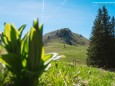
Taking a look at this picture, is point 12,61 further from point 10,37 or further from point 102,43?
point 102,43

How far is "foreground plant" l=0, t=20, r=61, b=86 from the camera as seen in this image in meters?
2.74

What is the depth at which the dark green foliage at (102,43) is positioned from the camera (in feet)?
224

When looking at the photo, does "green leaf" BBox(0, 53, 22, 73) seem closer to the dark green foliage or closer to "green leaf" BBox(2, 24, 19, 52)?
"green leaf" BBox(2, 24, 19, 52)

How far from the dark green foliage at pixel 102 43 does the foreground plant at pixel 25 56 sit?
62319 millimetres

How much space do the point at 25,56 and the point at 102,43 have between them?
70.4 m

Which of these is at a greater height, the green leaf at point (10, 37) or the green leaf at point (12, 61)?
the green leaf at point (10, 37)

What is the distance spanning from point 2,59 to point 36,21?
49 centimetres

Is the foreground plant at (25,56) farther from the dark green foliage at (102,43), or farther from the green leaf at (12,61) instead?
the dark green foliage at (102,43)

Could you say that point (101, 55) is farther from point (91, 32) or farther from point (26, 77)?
point (26, 77)

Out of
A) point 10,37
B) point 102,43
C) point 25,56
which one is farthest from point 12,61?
point 102,43

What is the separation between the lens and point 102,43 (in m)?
72.4

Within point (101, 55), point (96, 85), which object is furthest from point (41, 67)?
point (101, 55)

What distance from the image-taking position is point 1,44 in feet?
9.89

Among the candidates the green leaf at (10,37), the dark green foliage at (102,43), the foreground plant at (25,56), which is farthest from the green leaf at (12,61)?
the dark green foliage at (102,43)
